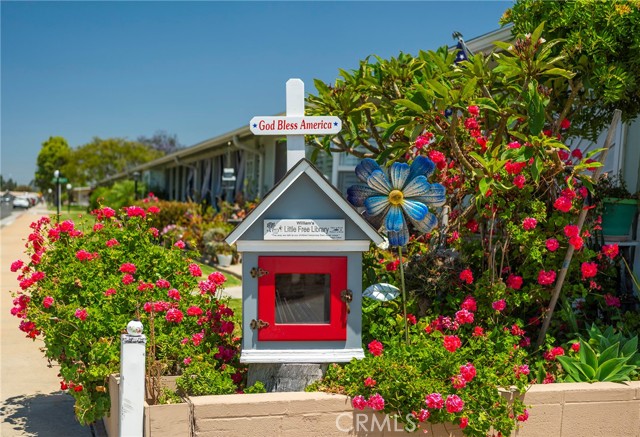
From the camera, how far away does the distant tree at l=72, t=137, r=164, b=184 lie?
6156 cm

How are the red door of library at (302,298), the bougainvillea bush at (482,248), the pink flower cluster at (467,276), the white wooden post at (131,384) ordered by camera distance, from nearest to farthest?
the white wooden post at (131,384)
the bougainvillea bush at (482,248)
the red door of library at (302,298)
the pink flower cluster at (467,276)

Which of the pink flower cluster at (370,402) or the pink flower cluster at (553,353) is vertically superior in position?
the pink flower cluster at (553,353)

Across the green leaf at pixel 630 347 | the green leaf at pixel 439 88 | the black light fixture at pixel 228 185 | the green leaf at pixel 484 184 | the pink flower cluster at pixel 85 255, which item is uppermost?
the black light fixture at pixel 228 185

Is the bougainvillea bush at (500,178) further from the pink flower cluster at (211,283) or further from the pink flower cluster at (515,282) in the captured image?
the pink flower cluster at (211,283)

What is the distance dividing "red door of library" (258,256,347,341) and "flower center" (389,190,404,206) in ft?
1.90

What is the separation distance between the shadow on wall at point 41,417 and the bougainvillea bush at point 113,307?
1.20 feet

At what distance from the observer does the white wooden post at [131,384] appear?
4.15 meters

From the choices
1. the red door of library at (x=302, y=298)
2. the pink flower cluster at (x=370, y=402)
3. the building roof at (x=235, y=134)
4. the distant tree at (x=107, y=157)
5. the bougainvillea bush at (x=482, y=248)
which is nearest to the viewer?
the pink flower cluster at (x=370, y=402)

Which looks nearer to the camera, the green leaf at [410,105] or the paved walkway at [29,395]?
the green leaf at [410,105]

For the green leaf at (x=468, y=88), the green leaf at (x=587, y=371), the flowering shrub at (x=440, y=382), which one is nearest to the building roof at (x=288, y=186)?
the flowering shrub at (x=440, y=382)

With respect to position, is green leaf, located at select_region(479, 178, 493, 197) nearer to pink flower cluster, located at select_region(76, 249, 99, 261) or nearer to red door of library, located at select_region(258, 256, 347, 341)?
red door of library, located at select_region(258, 256, 347, 341)

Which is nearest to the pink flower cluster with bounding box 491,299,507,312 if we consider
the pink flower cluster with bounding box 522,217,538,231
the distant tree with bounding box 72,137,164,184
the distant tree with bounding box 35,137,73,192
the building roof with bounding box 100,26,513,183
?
the pink flower cluster with bounding box 522,217,538,231

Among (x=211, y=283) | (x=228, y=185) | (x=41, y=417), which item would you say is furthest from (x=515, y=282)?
(x=228, y=185)

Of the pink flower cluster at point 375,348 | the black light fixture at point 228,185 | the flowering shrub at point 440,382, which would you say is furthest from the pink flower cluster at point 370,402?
the black light fixture at point 228,185
